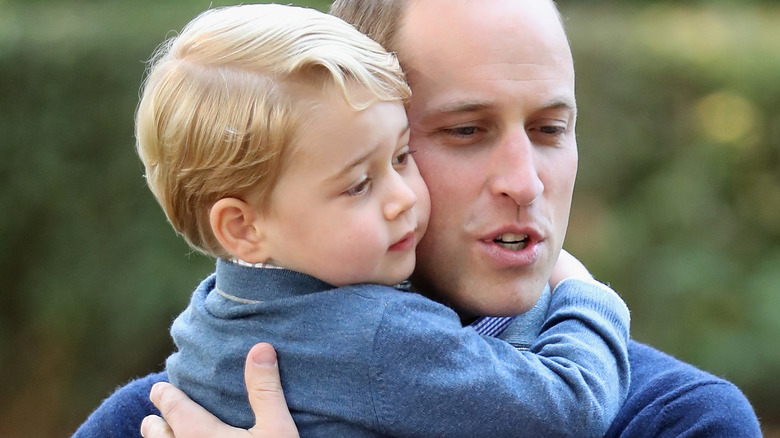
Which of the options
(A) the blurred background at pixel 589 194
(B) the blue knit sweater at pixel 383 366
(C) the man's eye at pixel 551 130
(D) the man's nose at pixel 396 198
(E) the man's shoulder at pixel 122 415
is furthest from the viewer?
(A) the blurred background at pixel 589 194

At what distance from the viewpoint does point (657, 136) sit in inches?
214

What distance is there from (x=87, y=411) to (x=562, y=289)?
4061 millimetres

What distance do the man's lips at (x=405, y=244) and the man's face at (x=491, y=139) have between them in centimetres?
19

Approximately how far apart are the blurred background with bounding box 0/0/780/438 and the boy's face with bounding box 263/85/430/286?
352 centimetres

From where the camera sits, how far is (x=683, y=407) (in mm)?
2023

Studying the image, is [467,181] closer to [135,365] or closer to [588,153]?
[588,153]

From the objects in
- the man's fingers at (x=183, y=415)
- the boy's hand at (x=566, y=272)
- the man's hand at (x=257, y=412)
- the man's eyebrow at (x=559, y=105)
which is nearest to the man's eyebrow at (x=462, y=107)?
the man's eyebrow at (x=559, y=105)

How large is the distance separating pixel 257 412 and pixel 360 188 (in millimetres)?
445

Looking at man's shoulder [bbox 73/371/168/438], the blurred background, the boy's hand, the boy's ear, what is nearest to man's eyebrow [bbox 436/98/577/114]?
the boy's hand

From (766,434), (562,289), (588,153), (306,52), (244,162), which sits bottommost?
(766,434)

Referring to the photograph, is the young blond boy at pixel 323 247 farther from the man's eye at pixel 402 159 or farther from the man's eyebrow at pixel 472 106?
the man's eyebrow at pixel 472 106

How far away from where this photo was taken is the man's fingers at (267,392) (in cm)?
185

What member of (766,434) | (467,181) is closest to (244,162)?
(467,181)

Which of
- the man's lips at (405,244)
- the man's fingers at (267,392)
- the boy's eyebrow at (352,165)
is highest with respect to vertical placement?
the boy's eyebrow at (352,165)
